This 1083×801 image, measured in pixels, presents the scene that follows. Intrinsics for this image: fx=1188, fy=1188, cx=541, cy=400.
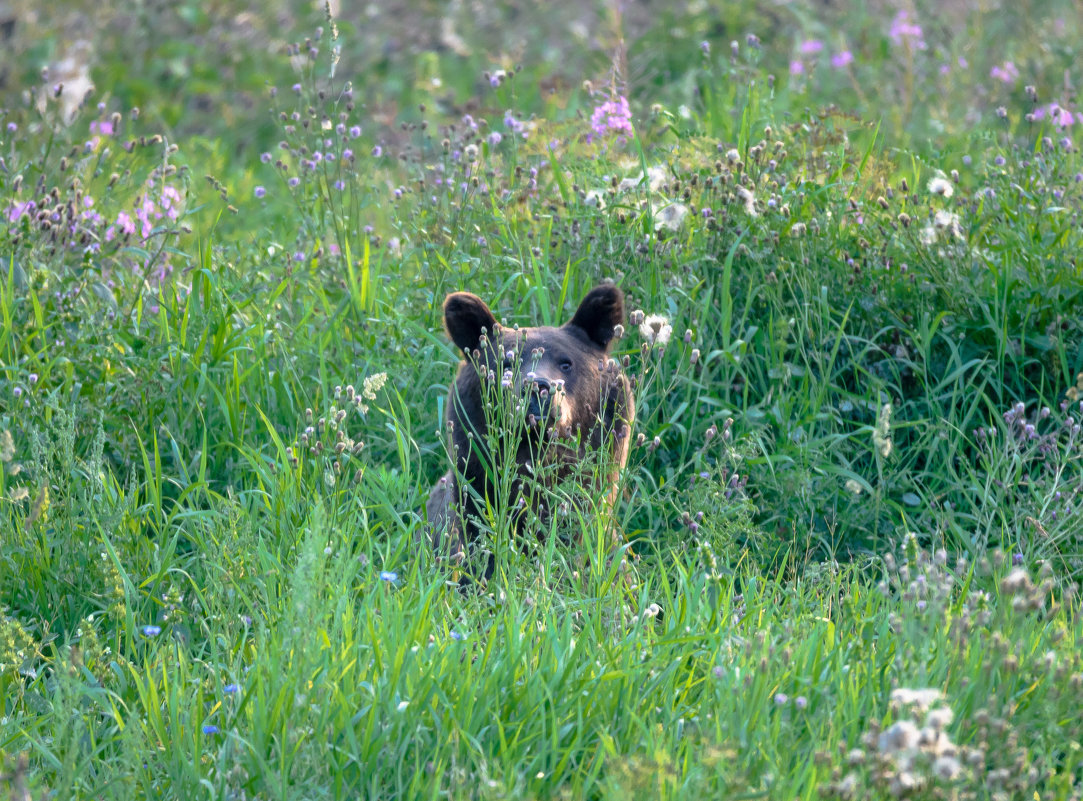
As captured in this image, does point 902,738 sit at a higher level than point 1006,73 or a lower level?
higher

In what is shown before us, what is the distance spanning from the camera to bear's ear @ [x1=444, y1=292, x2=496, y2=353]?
183 inches

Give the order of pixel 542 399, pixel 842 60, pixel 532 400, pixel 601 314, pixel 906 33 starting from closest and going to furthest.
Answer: pixel 542 399
pixel 532 400
pixel 601 314
pixel 906 33
pixel 842 60

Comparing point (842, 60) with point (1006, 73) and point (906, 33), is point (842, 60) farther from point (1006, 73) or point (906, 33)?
point (1006, 73)

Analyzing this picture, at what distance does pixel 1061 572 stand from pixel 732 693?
6.59 ft

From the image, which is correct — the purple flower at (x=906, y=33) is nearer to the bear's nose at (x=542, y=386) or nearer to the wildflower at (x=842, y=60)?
the wildflower at (x=842, y=60)

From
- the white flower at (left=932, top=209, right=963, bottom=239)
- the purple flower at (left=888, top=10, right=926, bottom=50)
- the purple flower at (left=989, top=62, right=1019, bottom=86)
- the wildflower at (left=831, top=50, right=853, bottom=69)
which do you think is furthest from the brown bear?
the wildflower at (left=831, top=50, right=853, bottom=69)

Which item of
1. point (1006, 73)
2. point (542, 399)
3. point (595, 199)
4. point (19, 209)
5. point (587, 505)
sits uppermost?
point (19, 209)

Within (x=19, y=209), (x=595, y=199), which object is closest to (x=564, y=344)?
(x=595, y=199)

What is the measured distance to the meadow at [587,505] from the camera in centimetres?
298

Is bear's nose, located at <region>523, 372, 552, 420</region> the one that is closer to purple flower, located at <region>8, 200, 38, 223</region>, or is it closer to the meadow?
the meadow

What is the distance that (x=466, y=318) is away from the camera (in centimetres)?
474

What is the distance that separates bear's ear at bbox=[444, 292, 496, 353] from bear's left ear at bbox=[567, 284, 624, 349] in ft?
1.32

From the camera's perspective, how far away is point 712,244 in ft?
18.7

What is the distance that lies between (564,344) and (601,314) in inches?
10.0
